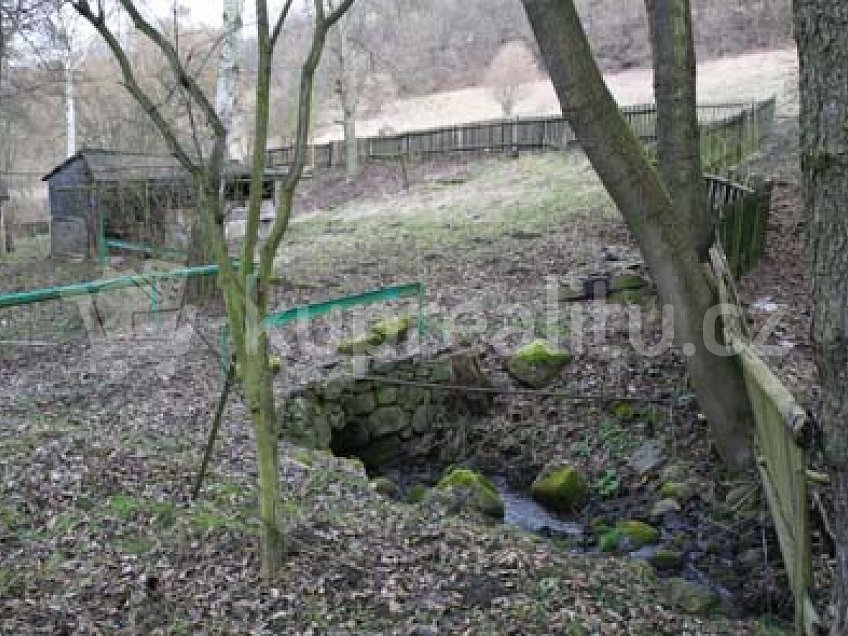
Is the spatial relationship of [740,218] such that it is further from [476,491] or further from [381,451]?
[476,491]

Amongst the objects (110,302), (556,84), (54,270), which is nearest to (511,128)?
(54,270)

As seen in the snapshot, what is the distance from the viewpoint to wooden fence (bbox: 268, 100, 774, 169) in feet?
78.6

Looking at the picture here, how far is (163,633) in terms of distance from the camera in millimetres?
3441

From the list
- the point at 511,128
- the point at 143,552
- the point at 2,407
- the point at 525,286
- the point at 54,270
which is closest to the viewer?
the point at 143,552

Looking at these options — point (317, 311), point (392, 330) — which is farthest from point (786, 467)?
point (392, 330)

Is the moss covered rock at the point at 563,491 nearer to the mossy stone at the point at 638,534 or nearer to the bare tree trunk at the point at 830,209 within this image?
the mossy stone at the point at 638,534

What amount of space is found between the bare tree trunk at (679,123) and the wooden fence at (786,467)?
1.54 m

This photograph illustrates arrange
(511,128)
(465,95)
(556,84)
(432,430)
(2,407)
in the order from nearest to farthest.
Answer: (556,84)
(2,407)
(432,430)
(511,128)
(465,95)

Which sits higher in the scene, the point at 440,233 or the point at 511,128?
the point at 511,128

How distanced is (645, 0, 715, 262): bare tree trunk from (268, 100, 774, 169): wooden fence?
45.0 feet

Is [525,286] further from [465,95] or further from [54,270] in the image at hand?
[465,95]

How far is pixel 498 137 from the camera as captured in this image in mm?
27141

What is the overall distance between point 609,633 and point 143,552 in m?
2.30

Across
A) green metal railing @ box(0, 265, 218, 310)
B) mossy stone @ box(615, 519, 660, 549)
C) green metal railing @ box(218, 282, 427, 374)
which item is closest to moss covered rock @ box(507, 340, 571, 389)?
green metal railing @ box(218, 282, 427, 374)
